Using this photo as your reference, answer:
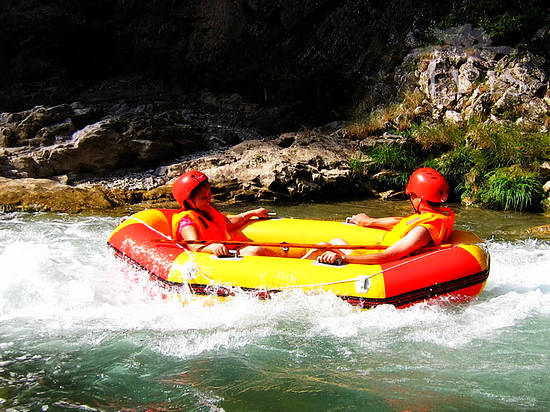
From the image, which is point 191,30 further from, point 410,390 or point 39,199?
point 410,390

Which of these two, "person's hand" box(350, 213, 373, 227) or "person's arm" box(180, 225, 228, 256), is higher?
"person's arm" box(180, 225, 228, 256)

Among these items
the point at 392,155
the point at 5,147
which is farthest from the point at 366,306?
the point at 5,147

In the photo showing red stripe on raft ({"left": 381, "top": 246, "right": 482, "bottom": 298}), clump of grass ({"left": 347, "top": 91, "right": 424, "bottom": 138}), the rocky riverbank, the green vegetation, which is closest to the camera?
red stripe on raft ({"left": 381, "top": 246, "right": 482, "bottom": 298})

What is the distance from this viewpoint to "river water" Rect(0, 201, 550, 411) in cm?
276

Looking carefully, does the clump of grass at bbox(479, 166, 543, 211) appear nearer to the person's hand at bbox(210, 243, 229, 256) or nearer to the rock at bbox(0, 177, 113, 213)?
the person's hand at bbox(210, 243, 229, 256)

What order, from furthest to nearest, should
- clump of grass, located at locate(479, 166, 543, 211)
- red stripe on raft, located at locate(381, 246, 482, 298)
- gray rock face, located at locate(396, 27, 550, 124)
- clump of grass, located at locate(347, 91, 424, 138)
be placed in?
clump of grass, located at locate(347, 91, 424, 138) < gray rock face, located at locate(396, 27, 550, 124) < clump of grass, located at locate(479, 166, 543, 211) < red stripe on raft, located at locate(381, 246, 482, 298)

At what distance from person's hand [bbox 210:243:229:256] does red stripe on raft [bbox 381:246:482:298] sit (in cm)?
118

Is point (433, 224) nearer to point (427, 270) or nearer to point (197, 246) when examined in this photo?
point (427, 270)

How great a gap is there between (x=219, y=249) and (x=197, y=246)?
238mm

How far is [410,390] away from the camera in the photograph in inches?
112

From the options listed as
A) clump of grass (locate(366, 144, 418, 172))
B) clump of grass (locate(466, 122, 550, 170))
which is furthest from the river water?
clump of grass (locate(366, 144, 418, 172))

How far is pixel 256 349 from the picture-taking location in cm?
339

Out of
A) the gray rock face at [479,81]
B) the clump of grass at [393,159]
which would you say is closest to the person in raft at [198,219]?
the clump of grass at [393,159]

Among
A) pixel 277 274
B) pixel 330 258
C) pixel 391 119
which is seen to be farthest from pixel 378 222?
pixel 391 119
